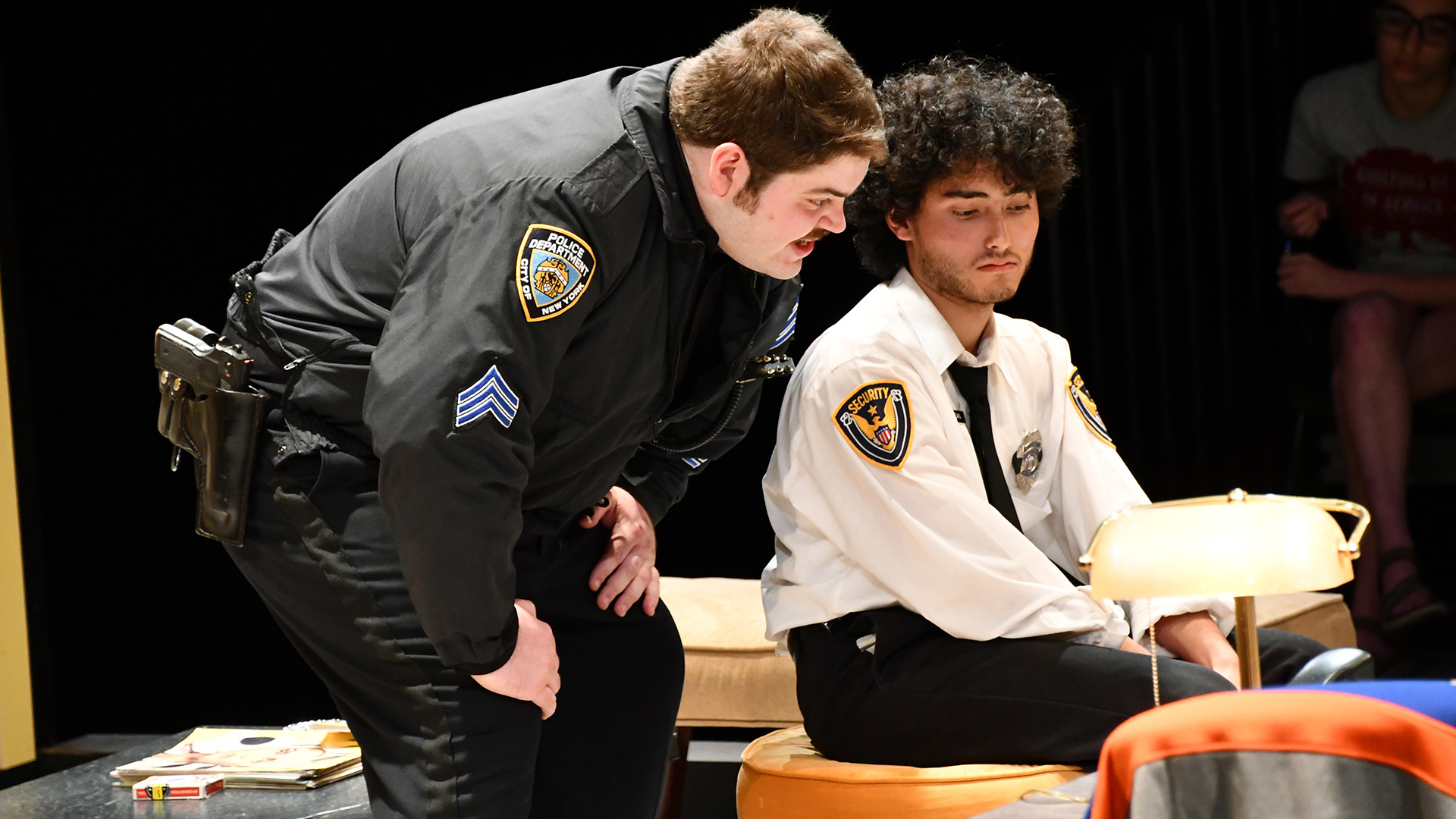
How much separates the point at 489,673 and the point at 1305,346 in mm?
2724

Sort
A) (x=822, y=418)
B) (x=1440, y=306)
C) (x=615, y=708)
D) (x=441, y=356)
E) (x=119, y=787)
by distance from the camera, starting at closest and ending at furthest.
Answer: (x=441, y=356) → (x=615, y=708) → (x=822, y=418) → (x=119, y=787) → (x=1440, y=306)

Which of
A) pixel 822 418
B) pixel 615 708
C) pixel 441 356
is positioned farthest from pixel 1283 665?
pixel 441 356

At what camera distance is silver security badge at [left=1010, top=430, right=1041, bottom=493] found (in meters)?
2.08

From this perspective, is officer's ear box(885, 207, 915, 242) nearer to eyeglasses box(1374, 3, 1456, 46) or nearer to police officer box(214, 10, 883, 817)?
police officer box(214, 10, 883, 817)

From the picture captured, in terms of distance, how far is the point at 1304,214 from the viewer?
332 centimetres

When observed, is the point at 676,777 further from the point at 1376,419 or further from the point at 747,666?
the point at 1376,419

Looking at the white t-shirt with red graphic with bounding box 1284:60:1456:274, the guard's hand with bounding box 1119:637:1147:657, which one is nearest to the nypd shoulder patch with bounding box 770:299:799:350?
the guard's hand with bounding box 1119:637:1147:657

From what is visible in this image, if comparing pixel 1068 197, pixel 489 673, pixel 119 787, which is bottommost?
pixel 119 787

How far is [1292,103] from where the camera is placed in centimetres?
337

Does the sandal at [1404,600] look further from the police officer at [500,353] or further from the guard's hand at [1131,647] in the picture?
the police officer at [500,353]

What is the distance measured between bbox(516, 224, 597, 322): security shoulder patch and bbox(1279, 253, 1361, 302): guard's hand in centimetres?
248

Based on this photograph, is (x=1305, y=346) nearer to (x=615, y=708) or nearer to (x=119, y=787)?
(x=615, y=708)

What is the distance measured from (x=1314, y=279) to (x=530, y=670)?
2514 mm

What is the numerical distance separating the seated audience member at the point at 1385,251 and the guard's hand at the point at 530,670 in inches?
90.8
